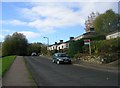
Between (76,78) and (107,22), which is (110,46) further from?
(107,22)

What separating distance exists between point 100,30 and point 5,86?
271ft

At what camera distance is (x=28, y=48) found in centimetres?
13625

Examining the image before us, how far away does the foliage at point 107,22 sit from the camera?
94375 millimetres

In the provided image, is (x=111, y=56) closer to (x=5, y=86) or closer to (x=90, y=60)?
(x=90, y=60)

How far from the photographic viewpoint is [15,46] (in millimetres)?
128500

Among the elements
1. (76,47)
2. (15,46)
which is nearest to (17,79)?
(76,47)

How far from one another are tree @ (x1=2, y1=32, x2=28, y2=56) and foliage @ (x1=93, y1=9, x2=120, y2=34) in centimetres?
4327

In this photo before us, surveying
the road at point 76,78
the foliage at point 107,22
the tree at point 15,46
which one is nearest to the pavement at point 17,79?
the road at point 76,78

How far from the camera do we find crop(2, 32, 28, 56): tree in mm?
126625

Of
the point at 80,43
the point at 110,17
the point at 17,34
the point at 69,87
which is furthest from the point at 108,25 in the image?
the point at 69,87

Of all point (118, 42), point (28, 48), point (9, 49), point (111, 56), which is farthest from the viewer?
point (28, 48)

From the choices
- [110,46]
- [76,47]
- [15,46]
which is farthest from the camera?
[15,46]

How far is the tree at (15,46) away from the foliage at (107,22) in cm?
4327

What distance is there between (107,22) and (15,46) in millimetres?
48241
